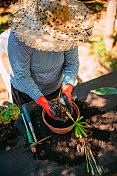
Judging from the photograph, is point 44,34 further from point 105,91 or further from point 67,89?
point 105,91

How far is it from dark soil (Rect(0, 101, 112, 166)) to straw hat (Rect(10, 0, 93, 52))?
72 cm

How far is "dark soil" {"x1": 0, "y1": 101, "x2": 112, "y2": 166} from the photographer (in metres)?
1.26

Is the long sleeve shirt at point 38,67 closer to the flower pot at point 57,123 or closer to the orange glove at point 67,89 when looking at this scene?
the orange glove at point 67,89

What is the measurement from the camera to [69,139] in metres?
1.34

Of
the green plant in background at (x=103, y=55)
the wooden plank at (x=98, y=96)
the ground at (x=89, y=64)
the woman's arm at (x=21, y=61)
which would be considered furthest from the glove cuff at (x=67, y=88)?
the green plant in background at (x=103, y=55)

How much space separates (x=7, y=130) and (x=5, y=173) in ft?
1.04

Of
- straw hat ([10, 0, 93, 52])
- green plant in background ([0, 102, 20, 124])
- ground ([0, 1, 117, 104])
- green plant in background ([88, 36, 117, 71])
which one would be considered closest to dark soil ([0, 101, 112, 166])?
green plant in background ([0, 102, 20, 124])

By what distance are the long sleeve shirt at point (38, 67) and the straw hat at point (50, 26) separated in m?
0.24

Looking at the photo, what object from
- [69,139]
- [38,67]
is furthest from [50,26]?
[69,139]

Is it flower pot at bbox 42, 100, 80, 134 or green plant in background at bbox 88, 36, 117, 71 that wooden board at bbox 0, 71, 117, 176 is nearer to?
flower pot at bbox 42, 100, 80, 134

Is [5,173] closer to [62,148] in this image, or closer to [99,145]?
[62,148]

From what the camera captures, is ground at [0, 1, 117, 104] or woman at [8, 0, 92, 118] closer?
woman at [8, 0, 92, 118]

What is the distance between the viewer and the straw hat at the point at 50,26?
101 centimetres

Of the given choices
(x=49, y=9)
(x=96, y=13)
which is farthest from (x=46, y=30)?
(x=96, y=13)
